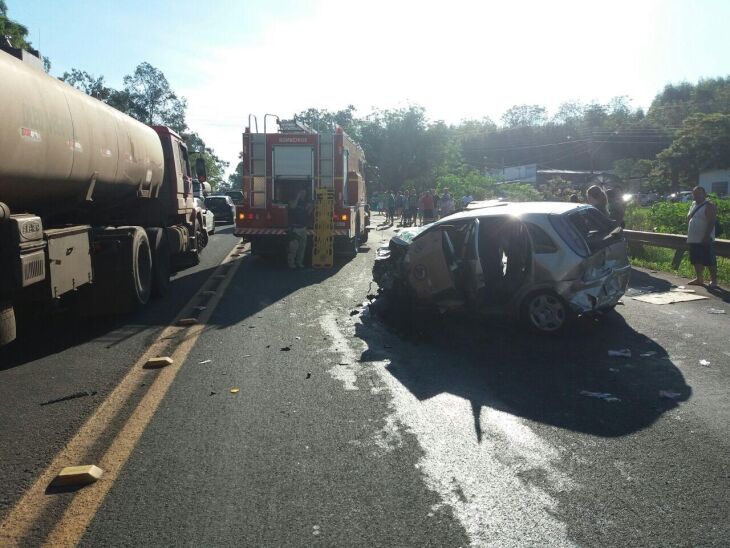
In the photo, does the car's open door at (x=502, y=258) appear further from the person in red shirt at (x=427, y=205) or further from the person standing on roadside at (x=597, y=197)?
the person in red shirt at (x=427, y=205)

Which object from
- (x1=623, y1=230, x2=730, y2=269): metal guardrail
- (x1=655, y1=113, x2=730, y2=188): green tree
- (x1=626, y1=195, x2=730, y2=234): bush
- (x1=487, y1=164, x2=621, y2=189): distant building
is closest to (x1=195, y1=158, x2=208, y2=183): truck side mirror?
(x1=623, y1=230, x2=730, y2=269): metal guardrail

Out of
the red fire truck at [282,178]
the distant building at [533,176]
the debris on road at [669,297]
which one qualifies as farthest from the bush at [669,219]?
the distant building at [533,176]

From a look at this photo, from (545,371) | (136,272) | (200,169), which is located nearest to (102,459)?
(545,371)

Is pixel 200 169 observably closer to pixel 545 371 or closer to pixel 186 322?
pixel 186 322

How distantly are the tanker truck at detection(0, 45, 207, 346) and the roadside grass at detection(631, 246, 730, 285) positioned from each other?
10091 mm

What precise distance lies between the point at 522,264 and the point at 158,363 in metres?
4.57

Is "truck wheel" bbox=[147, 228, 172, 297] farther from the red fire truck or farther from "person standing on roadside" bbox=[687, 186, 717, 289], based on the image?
"person standing on roadside" bbox=[687, 186, 717, 289]

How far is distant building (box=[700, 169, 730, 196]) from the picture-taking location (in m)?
52.4

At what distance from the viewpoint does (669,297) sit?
10617mm

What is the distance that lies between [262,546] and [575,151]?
98559 millimetres

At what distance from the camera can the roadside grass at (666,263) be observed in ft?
43.0

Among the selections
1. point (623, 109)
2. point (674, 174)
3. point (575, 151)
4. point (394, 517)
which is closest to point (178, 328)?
point (394, 517)

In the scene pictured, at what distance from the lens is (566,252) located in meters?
7.86

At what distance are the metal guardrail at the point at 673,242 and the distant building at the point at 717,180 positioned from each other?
41.5 metres
